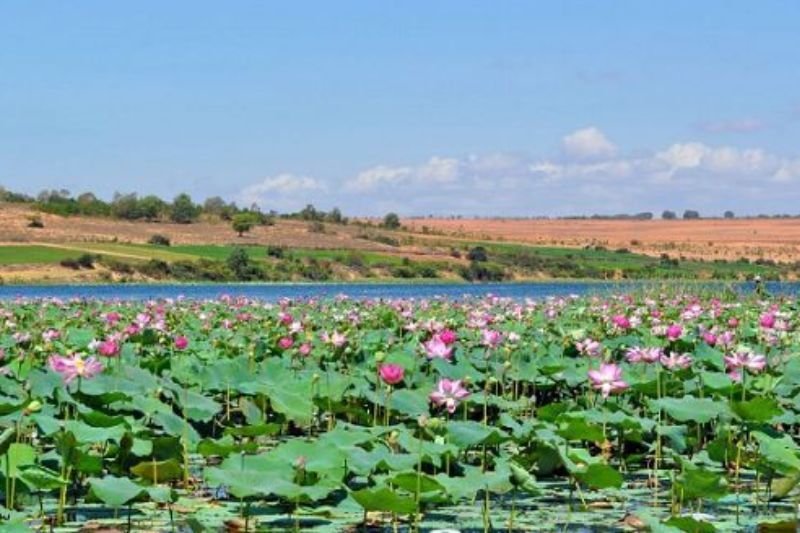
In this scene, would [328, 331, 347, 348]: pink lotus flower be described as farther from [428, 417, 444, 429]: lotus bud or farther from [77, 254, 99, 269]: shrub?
[77, 254, 99, 269]: shrub

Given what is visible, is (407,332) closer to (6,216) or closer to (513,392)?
(513,392)

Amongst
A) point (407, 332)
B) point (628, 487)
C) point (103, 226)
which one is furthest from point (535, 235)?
point (628, 487)

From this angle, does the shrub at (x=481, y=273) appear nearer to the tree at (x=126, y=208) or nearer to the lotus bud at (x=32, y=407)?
the tree at (x=126, y=208)

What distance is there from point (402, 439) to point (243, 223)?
89821mm

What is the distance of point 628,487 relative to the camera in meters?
7.46

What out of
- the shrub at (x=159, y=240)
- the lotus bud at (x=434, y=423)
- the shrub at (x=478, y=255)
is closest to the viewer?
the lotus bud at (x=434, y=423)

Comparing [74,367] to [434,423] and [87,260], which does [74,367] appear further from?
[87,260]

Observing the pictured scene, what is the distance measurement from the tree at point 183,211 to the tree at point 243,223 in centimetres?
418

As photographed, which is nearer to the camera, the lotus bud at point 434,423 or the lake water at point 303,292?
the lotus bud at point 434,423

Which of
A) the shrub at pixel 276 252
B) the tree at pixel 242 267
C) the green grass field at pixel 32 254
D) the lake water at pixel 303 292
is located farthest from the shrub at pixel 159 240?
the lake water at pixel 303 292

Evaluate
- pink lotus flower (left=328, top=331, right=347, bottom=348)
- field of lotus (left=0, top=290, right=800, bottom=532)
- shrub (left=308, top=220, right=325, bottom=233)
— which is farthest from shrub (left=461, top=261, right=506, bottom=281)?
pink lotus flower (left=328, top=331, right=347, bottom=348)

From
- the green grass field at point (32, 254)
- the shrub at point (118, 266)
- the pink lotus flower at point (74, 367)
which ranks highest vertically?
the pink lotus flower at point (74, 367)

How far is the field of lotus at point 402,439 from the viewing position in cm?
601

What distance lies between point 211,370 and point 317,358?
223cm
